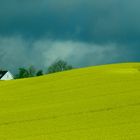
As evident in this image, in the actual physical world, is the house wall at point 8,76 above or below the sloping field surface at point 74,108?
above

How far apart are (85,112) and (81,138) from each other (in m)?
5.44

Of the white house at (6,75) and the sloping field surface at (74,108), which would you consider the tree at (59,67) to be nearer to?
the white house at (6,75)

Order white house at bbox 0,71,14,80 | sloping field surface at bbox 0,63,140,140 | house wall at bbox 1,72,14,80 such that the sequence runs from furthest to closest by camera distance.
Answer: white house at bbox 0,71,14,80
house wall at bbox 1,72,14,80
sloping field surface at bbox 0,63,140,140

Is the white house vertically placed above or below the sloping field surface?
above

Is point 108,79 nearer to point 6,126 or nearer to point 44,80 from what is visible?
point 44,80

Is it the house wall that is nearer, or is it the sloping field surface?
the sloping field surface

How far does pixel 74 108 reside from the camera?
85.9 ft

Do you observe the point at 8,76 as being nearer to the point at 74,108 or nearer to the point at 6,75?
the point at 6,75

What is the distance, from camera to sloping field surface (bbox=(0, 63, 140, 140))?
20.9 metres

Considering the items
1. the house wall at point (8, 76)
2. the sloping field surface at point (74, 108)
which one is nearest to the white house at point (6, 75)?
the house wall at point (8, 76)

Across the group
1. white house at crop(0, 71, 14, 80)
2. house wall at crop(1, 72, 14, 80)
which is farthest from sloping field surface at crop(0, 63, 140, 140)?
white house at crop(0, 71, 14, 80)

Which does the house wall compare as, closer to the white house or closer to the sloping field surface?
the white house

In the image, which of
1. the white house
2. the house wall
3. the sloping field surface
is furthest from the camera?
the white house

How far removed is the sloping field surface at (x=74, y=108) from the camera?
68.7ft
